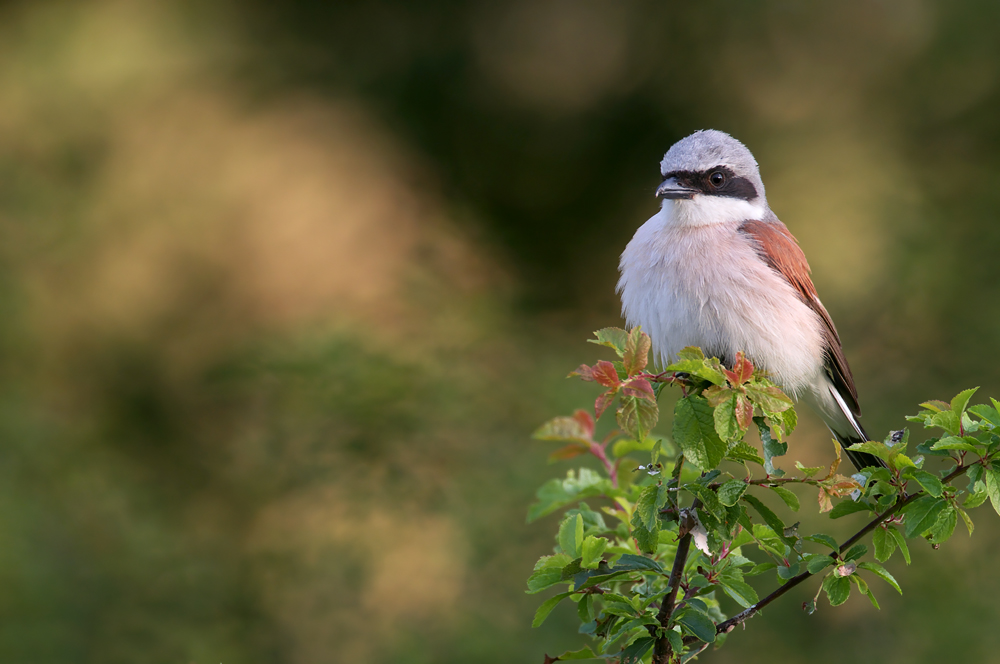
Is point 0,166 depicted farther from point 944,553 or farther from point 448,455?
point 944,553

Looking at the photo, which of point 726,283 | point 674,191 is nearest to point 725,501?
point 726,283

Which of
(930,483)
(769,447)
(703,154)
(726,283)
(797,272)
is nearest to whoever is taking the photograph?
(930,483)

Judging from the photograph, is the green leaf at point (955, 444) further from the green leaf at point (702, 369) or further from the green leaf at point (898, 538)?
the green leaf at point (702, 369)

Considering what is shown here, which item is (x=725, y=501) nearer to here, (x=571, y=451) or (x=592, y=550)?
(x=592, y=550)

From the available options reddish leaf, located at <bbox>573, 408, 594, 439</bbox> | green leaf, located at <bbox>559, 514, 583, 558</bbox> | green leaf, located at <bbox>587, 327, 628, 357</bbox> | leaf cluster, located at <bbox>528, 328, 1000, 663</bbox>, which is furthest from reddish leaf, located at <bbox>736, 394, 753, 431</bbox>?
reddish leaf, located at <bbox>573, 408, 594, 439</bbox>

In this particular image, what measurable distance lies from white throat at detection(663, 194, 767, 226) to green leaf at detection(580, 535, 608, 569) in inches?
56.2

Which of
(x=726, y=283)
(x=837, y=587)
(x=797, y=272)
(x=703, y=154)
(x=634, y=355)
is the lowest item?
(x=837, y=587)

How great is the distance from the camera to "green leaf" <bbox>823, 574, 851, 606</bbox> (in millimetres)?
1563

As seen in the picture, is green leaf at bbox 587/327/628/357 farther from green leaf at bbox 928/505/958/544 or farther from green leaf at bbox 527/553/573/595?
green leaf at bbox 928/505/958/544

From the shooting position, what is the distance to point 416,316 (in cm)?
580

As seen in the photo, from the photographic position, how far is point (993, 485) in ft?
4.72

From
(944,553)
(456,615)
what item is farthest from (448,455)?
(944,553)

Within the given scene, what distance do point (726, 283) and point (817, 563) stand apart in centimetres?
128

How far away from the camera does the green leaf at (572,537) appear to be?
69.0 inches
